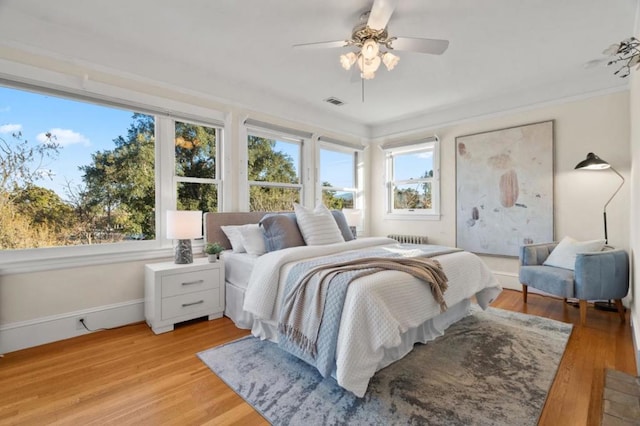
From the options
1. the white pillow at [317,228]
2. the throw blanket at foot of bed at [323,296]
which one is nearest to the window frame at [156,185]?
the white pillow at [317,228]

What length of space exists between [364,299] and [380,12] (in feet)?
5.79

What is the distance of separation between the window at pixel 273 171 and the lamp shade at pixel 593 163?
332 centimetres

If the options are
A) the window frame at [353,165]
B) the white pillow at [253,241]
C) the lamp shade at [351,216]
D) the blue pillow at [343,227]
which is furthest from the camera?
the window frame at [353,165]

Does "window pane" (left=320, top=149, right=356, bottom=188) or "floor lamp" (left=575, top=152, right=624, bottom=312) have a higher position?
"window pane" (left=320, top=149, right=356, bottom=188)

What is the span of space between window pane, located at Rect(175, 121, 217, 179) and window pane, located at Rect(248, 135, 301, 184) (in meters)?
0.51

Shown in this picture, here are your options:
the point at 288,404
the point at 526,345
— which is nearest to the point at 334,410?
the point at 288,404

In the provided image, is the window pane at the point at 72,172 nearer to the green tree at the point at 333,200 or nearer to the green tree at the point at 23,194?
the green tree at the point at 23,194

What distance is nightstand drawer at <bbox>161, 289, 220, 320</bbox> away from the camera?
2.72 metres

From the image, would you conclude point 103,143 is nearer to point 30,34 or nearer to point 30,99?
point 30,99

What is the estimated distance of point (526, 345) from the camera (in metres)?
2.44

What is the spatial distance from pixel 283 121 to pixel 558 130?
341 centimetres

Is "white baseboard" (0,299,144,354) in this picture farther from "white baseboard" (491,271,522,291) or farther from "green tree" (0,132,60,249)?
"white baseboard" (491,271,522,291)

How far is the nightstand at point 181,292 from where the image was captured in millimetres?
2689

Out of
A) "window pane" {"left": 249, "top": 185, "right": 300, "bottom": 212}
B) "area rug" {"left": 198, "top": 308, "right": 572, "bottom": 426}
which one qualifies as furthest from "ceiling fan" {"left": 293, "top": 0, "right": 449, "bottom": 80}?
"area rug" {"left": 198, "top": 308, "right": 572, "bottom": 426}
